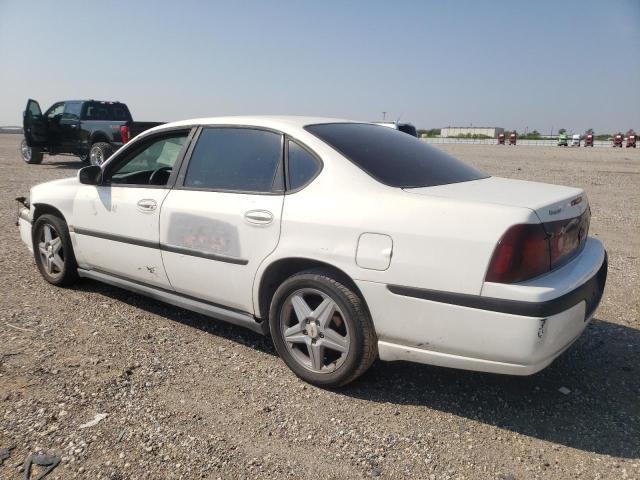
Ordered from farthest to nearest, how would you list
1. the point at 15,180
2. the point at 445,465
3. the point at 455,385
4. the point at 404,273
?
1. the point at 15,180
2. the point at 455,385
3. the point at 404,273
4. the point at 445,465

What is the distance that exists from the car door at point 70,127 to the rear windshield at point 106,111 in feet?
0.82

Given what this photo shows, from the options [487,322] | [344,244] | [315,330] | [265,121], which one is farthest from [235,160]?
[487,322]

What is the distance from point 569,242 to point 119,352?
280cm

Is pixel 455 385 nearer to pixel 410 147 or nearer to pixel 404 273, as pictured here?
pixel 404 273

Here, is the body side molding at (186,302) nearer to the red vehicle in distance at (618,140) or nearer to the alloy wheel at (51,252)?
the alloy wheel at (51,252)

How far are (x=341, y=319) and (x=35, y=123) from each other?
14784mm

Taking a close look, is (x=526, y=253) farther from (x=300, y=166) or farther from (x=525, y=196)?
(x=300, y=166)

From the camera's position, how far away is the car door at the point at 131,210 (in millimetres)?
3592

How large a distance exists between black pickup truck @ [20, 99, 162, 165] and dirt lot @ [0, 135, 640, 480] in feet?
33.2

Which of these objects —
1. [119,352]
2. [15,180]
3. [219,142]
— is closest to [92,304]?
[119,352]

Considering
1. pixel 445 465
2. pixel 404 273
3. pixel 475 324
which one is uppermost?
pixel 404 273

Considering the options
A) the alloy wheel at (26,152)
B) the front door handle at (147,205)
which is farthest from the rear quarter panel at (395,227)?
the alloy wheel at (26,152)

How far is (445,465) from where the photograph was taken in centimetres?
231

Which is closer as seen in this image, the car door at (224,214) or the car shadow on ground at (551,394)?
the car shadow on ground at (551,394)
